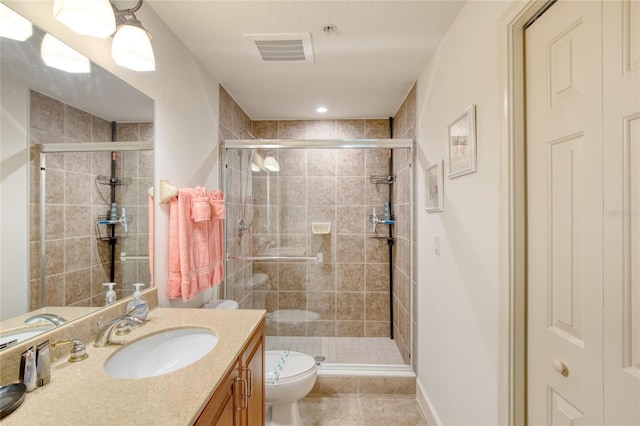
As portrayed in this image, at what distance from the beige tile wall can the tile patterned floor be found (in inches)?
60.4

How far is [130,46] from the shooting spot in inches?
44.2

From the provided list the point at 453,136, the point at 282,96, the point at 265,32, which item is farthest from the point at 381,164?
the point at 265,32

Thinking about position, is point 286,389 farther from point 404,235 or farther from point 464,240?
point 404,235

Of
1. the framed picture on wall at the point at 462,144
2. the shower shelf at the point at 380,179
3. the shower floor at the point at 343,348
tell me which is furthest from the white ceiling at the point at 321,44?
the shower floor at the point at 343,348

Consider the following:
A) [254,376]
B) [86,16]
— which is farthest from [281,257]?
[86,16]

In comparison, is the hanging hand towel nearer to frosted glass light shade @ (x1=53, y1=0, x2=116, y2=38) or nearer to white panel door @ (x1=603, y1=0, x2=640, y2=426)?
frosted glass light shade @ (x1=53, y1=0, x2=116, y2=38)

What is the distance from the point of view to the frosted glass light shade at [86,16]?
0.90m

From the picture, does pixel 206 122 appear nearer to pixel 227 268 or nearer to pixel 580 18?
pixel 227 268

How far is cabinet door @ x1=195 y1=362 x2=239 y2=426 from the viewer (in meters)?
0.77

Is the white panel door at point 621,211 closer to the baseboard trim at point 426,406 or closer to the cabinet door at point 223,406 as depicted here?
the cabinet door at point 223,406

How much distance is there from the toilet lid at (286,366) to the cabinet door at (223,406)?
0.78m

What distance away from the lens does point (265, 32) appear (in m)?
1.61

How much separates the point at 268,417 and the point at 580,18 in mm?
2464

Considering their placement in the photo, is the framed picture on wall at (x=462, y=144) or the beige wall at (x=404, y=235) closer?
the framed picture on wall at (x=462, y=144)
